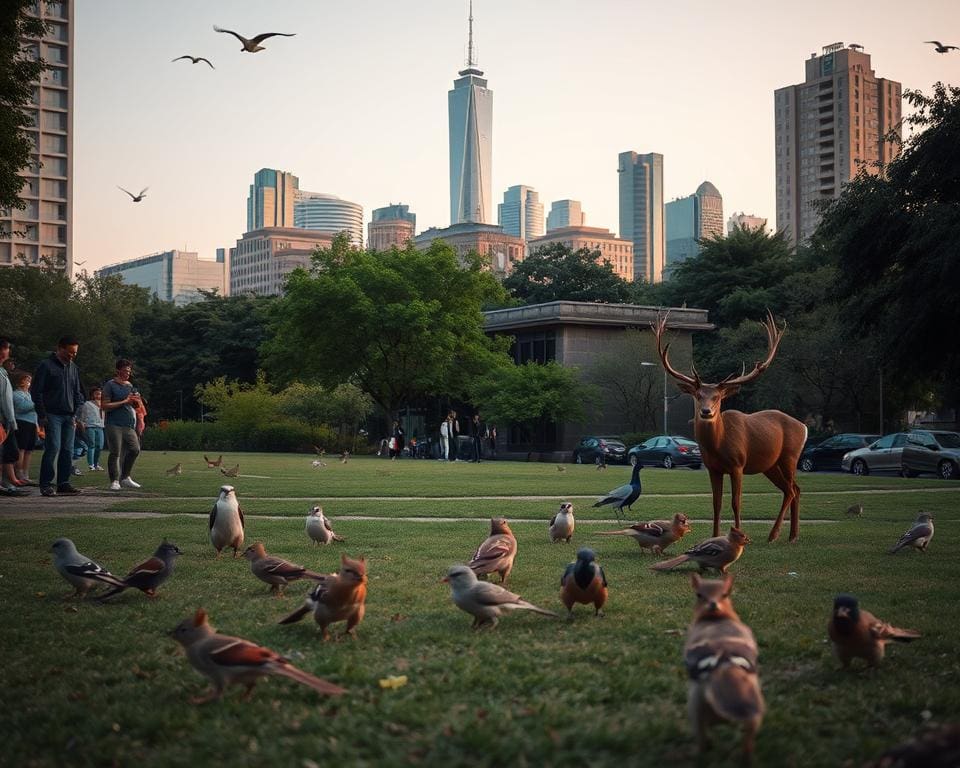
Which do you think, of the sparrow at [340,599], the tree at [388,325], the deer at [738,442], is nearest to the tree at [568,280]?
the tree at [388,325]

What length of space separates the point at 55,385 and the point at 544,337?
2010 inches

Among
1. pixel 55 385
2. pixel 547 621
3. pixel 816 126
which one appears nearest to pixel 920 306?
pixel 55 385

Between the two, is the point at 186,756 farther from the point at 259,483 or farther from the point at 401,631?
the point at 259,483

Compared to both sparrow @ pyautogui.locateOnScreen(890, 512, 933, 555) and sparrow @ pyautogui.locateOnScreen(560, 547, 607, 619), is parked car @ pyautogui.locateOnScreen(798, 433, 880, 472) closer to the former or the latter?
Result: sparrow @ pyautogui.locateOnScreen(890, 512, 933, 555)

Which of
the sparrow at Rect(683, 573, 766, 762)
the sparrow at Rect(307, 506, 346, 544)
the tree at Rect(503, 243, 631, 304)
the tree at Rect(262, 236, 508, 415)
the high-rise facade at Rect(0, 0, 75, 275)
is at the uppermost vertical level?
the high-rise facade at Rect(0, 0, 75, 275)

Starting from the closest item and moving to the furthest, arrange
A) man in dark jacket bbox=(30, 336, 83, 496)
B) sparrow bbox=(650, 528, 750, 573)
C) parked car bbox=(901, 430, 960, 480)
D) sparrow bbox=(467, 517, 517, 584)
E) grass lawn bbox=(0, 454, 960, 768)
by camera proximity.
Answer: grass lawn bbox=(0, 454, 960, 768) → sparrow bbox=(467, 517, 517, 584) → sparrow bbox=(650, 528, 750, 573) → man in dark jacket bbox=(30, 336, 83, 496) → parked car bbox=(901, 430, 960, 480)

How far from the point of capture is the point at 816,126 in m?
156

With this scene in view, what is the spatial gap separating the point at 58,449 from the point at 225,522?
26.6 feet

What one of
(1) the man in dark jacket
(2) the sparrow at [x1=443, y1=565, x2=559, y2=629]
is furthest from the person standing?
(2) the sparrow at [x1=443, y1=565, x2=559, y2=629]

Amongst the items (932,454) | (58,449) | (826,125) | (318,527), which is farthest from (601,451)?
(826,125)

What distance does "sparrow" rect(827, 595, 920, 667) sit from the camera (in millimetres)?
5414

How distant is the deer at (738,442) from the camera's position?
11602mm

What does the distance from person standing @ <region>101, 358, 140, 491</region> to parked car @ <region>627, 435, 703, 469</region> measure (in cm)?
2659

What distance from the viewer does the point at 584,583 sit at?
6.86 m
